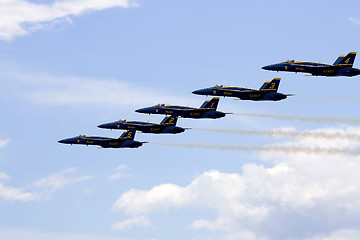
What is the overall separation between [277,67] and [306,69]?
23.9 feet

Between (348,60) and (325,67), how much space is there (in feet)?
18.5

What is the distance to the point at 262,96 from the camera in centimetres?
19812

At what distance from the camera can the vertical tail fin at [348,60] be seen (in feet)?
630

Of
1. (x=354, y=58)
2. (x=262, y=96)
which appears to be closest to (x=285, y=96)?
(x=262, y=96)

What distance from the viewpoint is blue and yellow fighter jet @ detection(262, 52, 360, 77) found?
19088 cm

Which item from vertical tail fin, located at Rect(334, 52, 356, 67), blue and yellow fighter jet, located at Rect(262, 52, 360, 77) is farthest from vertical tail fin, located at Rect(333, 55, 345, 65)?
vertical tail fin, located at Rect(334, 52, 356, 67)

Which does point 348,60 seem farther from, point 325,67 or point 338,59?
point 325,67

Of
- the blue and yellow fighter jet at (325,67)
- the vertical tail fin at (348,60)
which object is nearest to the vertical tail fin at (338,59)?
the blue and yellow fighter jet at (325,67)

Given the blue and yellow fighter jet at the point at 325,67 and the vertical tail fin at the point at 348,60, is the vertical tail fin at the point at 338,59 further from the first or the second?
the vertical tail fin at the point at 348,60

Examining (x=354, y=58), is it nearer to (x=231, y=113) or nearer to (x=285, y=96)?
(x=285, y=96)

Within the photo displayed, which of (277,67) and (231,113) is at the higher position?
(277,67)

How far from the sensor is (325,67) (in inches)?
7598

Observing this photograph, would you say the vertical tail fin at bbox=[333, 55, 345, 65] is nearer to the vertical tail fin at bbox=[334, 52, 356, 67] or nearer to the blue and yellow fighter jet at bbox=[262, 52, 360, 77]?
the blue and yellow fighter jet at bbox=[262, 52, 360, 77]

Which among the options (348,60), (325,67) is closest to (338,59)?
(348,60)
